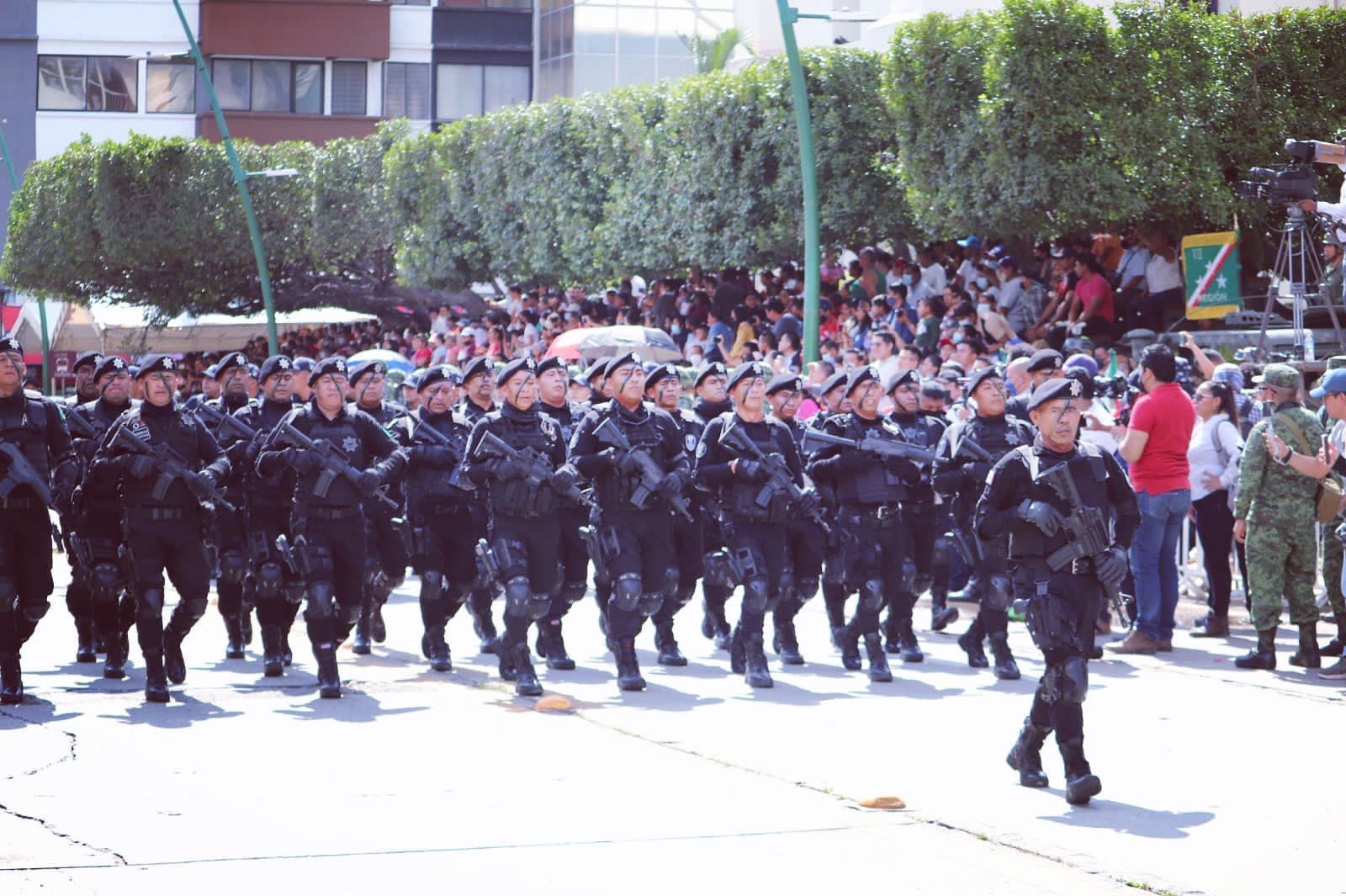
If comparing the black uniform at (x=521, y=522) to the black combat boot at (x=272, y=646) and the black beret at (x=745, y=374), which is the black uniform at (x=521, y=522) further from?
the black combat boot at (x=272, y=646)

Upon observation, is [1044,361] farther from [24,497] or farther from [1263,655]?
[24,497]

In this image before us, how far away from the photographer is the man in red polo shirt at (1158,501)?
12.4m

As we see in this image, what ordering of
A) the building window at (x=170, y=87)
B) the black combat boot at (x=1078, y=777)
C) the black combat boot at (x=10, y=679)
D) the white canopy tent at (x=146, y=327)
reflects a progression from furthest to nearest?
1. the building window at (x=170, y=87)
2. the white canopy tent at (x=146, y=327)
3. the black combat boot at (x=10, y=679)
4. the black combat boot at (x=1078, y=777)

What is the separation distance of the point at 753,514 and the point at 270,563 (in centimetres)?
289

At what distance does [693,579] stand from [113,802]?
191 inches

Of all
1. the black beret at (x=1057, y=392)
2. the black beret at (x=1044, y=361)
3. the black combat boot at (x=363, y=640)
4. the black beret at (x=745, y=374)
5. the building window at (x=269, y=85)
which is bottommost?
the black combat boot at (x=363, y=640)

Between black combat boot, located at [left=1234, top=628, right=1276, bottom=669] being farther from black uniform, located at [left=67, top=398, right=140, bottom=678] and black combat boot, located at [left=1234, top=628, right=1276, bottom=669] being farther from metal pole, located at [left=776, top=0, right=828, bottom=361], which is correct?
metal pole, located at [left=776, top=0, right=828, bottom=361]

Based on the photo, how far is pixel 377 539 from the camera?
12078 mm

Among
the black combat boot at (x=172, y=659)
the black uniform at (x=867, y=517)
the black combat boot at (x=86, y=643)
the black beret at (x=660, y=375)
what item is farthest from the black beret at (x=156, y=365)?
the black uniform at (x=867, y=517)

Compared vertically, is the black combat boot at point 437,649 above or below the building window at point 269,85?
below

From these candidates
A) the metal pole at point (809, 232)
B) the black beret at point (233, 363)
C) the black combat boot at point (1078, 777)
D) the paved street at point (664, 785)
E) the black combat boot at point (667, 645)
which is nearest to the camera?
the paved street at point (664, 785)

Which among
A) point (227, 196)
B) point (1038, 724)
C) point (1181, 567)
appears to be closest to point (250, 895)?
point (1038, 724)

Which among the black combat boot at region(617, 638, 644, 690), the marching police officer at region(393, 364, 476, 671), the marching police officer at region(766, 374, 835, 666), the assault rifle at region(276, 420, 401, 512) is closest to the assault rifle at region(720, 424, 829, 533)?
the marching police officer at region(766, 374, 835, 666)

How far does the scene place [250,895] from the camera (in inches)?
256
